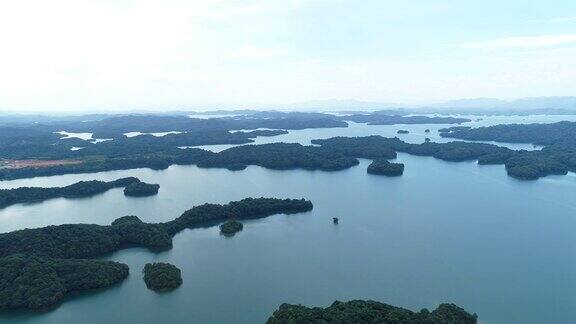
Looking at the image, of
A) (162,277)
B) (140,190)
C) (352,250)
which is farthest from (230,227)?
(140,190)

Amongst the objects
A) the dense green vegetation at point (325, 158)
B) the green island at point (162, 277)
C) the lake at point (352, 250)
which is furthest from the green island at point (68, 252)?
the dense green vegetation at point (325, 158)

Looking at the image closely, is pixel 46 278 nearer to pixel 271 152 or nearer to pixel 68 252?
pixel 68 252

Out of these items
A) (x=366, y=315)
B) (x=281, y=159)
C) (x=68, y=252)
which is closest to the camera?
(x=366, y=315)

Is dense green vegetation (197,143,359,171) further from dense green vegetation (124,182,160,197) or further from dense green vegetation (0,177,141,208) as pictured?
dense green vegetation (0,177,141,208)

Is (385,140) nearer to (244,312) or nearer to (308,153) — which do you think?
(308,153)

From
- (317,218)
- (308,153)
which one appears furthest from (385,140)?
(317,218)

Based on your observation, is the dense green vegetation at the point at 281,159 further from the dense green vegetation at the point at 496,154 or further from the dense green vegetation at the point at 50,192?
the dense green vegetation at the point at 50,192
